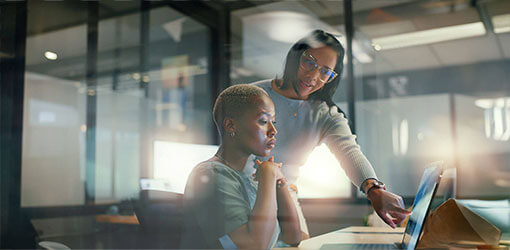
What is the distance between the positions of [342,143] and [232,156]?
29 cm

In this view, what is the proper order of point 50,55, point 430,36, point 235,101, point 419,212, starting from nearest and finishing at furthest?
point 419,212
point 235,101
point 430,36
point 50,55

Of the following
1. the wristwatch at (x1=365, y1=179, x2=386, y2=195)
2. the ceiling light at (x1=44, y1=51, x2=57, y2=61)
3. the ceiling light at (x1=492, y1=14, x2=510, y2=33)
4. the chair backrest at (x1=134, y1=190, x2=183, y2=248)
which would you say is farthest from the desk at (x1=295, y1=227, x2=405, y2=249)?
the ceiling light at (x1=44, y1=51, x2=57, y2=61)

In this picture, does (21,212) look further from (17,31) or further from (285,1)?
(285,1)

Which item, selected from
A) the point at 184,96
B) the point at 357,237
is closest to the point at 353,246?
the point at 357,237

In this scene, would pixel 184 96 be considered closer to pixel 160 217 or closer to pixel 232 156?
pixel 160 217

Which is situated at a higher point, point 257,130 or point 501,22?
point 501,22

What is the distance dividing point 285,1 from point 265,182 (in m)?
0.64

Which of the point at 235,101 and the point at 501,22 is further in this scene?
the point at 501,22

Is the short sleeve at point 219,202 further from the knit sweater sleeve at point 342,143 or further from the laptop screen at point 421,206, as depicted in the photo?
the laptop screen at point 421,206

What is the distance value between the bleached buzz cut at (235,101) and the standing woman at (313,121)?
0.10 feet

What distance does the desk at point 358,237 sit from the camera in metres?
1.07

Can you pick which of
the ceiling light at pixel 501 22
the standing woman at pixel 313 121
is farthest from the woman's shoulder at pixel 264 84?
the ceiling light at pixel 501 22

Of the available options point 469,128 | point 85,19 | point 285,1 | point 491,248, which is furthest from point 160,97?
point 469,128

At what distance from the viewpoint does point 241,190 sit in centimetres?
100
